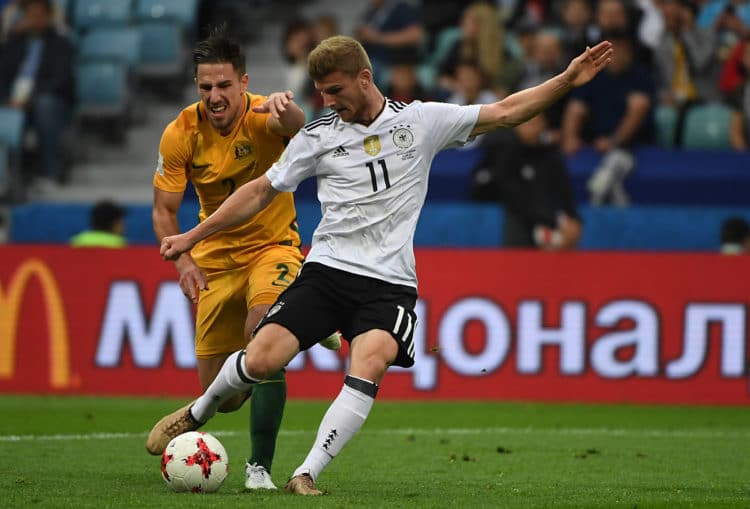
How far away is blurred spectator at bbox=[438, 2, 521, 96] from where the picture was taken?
16.7 metres

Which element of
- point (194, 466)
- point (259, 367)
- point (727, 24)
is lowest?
point (194, 466)

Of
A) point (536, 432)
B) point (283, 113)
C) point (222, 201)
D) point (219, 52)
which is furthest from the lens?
point (536, 432)

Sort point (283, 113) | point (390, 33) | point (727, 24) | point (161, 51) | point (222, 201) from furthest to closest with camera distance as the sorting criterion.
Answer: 1. point (161, 51)
2. point (390, 33)
3. point (727, 24)
4. point (222, 201)
5. point (283, 113)

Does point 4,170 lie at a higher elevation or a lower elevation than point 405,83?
lower

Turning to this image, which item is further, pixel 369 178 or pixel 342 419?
pixel 369 178

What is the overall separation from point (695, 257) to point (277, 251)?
6.33m

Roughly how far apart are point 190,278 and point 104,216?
23.0ft

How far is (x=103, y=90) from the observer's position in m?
17.8

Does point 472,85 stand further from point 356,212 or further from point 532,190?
point 356,212

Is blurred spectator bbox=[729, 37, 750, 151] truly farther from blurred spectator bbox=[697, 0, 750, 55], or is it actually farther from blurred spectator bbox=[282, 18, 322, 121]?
blurred spectator bbox=[282, 18, 322, 121]

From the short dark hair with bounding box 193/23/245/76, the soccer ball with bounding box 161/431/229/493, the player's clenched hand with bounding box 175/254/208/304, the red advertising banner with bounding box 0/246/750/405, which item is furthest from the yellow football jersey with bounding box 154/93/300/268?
the red advertising banner with bounding box 0/246/750/405

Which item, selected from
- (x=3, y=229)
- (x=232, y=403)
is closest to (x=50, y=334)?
(x=3, y=229)

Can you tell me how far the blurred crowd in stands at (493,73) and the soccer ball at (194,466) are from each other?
7.73 metres

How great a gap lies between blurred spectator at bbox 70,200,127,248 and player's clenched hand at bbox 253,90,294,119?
7170 millimetres
